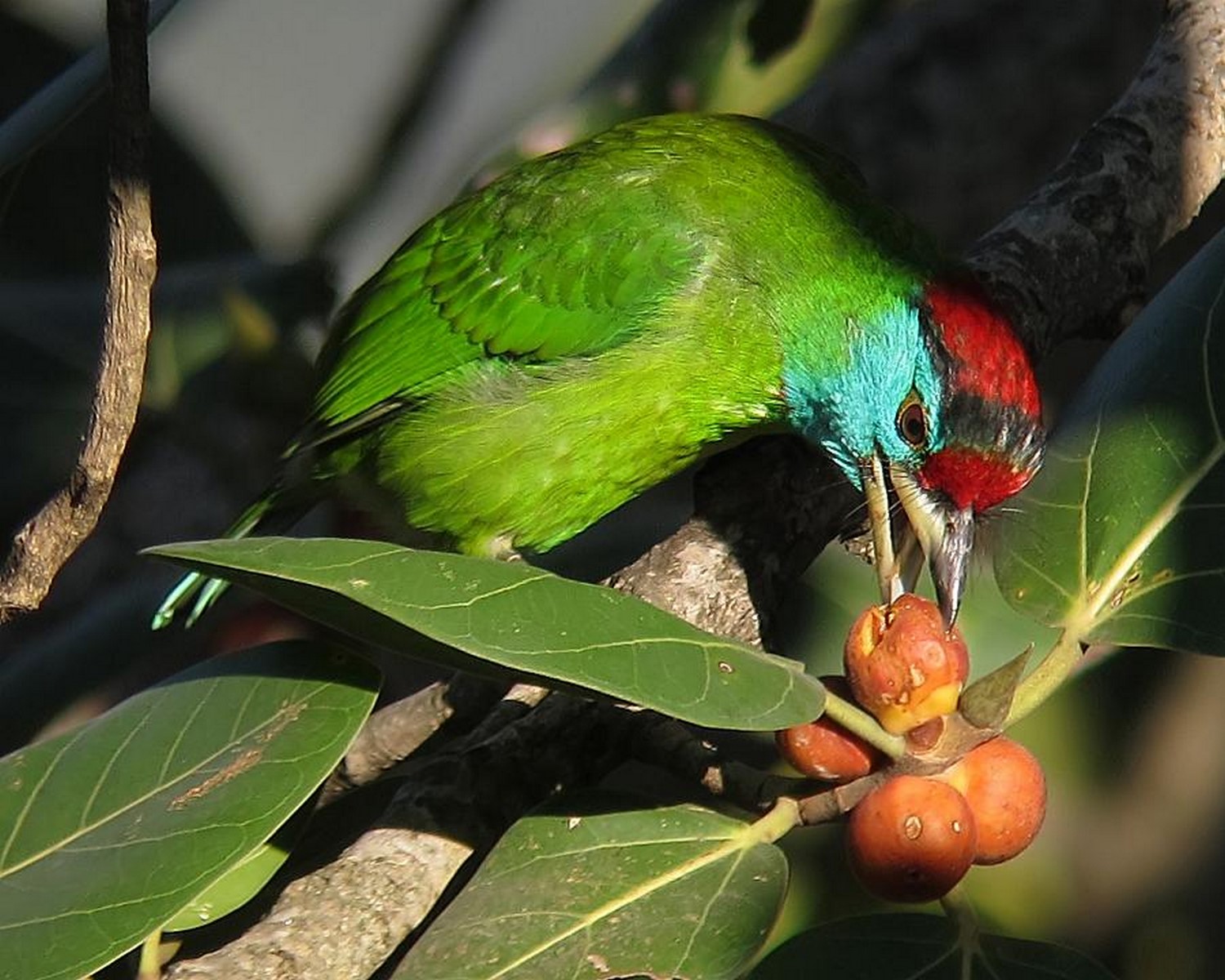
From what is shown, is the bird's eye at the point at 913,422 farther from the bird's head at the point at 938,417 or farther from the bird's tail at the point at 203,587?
the bird's tail at the point at 203,587

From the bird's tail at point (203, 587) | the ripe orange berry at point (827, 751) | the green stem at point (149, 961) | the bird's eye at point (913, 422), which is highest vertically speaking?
the green stem at point (149, 961)

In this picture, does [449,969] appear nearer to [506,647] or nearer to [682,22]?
[506,647]

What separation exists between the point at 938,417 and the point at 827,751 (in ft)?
3.52

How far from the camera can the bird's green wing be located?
3010 mm

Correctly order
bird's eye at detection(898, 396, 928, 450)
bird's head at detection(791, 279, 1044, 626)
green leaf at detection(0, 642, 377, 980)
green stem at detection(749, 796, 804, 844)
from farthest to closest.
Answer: bird's eye at detection(898, 396, 928, 450)
bird's head at detection(791, 279, 1044, 626)
green stem at detection(749, 796, 804, 844)
green leaf at detection(0, 642, 377, 980)

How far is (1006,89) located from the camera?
3617 mm

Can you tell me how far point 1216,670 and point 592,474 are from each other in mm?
1319

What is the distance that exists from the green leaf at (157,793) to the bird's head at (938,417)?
852mm

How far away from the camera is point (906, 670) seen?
154 cm

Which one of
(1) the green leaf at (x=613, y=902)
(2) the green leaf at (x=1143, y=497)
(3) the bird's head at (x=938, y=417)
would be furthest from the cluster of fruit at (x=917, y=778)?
(3) the bird's head at (x=938, y=417)

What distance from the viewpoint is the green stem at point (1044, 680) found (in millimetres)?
1605

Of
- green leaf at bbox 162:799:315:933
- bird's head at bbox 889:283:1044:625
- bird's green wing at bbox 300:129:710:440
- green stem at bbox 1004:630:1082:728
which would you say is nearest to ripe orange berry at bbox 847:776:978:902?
green stem at bbox 1004:630:1082:728

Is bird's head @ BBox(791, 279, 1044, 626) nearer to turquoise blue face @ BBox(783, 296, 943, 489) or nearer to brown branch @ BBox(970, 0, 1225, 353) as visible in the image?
turquoise blue face @ BBox(783, 296, 943, 489)

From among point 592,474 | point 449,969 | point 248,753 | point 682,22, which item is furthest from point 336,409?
point 449,969
